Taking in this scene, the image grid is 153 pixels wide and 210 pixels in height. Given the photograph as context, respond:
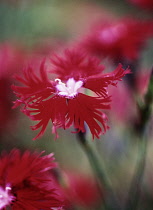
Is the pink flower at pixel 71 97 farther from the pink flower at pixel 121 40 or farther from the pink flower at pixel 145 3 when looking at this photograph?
Answer: the pink flower at pixel 145 3

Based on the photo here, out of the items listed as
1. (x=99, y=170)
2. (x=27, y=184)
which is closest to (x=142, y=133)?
(x=99, y=170)

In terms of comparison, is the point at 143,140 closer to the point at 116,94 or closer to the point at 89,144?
the point at 89,144

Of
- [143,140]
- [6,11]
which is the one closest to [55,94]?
[143,140]

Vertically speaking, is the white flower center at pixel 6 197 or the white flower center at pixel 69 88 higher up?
the white flower center at pixel 69 88

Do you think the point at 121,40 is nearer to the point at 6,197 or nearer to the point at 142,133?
the point at 142,133

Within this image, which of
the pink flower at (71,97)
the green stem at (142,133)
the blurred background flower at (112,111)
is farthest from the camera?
the blurred background flower at (112,111)

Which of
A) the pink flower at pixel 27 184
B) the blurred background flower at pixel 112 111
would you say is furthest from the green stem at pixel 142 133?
the pink flower at pixel 27 184
